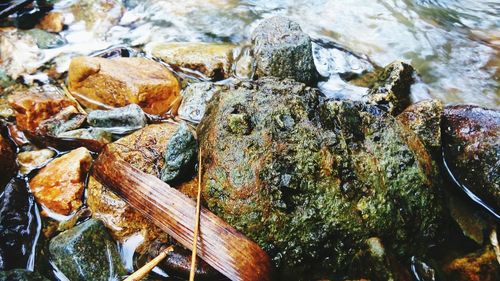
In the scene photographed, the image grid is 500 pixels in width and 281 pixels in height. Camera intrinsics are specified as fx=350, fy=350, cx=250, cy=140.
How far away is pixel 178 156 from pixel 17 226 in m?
1.35

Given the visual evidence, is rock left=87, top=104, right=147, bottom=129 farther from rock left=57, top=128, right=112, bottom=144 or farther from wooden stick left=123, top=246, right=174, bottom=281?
wooden stick left=123, top=246, right=174, bottom=281

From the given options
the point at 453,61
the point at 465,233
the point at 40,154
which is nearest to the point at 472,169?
the point at 465,233

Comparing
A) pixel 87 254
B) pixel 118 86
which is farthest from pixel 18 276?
pixel 118 86

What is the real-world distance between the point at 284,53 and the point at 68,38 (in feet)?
11.3

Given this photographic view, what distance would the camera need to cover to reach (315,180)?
2.41 m

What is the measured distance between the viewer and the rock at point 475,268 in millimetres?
2430

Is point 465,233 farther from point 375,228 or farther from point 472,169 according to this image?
point 375,228

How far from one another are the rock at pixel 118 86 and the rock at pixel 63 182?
0.91 meters

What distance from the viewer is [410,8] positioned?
234 inches

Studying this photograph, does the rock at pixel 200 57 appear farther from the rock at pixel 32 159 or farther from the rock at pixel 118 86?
the rock at pixel 32 159

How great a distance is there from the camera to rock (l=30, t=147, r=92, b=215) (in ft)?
9.52

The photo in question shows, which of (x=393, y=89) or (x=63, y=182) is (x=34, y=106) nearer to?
(x=63, y=182)

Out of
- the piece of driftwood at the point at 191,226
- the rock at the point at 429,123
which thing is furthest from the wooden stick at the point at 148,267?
the rock at the point at 429,123

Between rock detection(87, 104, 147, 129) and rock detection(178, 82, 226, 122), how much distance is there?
1.60 feet
